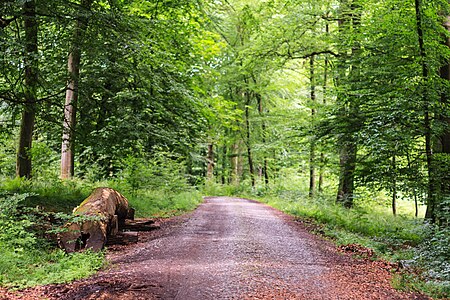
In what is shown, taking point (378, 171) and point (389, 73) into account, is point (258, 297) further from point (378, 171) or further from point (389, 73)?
point (389, 73)

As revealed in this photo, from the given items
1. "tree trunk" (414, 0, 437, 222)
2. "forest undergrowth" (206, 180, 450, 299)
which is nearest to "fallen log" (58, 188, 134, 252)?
"forest undergrowth" (206, 180, 450, 299)

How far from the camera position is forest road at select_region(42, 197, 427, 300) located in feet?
15.9

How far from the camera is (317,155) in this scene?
21422 millimetres

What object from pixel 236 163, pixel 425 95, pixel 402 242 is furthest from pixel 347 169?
pixel 236 163

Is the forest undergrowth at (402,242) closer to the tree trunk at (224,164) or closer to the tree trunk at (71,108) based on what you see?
the tree trunk at (71,108)

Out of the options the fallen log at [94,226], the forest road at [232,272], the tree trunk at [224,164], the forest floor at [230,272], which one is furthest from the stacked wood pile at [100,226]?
the tree trunk at [224,164]

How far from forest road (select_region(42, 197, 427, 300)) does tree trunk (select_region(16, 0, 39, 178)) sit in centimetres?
472

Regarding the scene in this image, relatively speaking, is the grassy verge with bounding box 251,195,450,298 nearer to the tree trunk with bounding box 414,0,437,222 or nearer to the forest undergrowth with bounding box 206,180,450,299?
the forest undergrowth with bounding box 206,180,450,299

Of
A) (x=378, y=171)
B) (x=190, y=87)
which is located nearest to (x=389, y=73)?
(x=378, y=171)

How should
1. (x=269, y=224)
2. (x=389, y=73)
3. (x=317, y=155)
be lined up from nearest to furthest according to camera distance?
1. (x=389, y=73)
2. (x=269, y=224)
3. (x=317, y=155)

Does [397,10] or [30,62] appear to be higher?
[397,10]

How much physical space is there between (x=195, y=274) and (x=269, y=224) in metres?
6.29

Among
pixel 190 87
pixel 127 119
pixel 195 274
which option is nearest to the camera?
pixel 195 274

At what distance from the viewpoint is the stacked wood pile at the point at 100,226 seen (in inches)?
271
